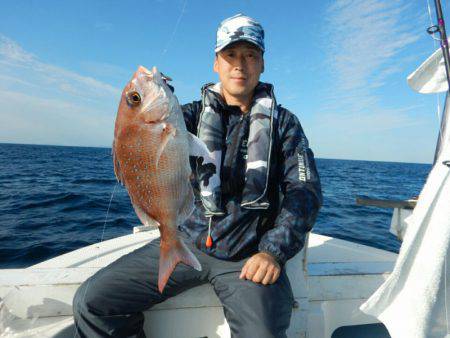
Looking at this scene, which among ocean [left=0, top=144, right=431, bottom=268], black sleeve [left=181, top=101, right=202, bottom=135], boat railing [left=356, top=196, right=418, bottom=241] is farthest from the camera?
ocean [left=0, top=144, right=431, bottom=268]

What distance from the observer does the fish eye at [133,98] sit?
1651 millimetres

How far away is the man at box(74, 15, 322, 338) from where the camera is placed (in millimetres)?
2016

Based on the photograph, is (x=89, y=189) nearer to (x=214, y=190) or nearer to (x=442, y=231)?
(x=214, y=190)

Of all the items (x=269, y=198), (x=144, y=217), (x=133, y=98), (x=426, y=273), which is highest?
(x=133, y=98)

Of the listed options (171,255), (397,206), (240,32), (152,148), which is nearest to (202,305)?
(171,255)

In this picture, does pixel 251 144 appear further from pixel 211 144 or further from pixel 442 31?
pixel 442 31

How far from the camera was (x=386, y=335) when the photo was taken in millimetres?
2689

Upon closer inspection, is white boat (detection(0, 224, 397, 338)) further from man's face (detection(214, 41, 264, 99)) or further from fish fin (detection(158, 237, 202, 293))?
man's face (detection(214, 41, 264, 99))

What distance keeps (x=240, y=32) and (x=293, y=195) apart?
1359 mm

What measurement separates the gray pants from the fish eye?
1.20 m

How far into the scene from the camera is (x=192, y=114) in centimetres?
272

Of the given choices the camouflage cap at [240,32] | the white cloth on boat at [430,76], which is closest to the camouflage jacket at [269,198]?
the camouflage cap at [240,32]

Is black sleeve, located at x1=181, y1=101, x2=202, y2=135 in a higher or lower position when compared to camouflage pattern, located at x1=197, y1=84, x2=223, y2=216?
higher

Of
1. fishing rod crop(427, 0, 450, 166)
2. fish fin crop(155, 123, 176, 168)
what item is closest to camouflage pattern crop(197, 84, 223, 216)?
fish fin crop(155, 123, 176, 168)
